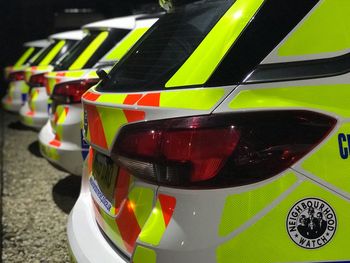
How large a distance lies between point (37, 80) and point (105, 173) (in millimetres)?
4422

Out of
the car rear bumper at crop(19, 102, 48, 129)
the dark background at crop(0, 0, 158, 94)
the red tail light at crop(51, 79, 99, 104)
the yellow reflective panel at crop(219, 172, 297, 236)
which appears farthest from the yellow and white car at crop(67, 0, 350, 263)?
the dark background at crop(0, 0, 158, 94)

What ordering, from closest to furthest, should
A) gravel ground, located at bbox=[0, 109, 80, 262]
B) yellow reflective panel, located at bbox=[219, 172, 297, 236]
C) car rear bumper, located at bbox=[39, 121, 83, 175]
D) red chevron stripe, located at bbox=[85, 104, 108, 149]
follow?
yellow reflective panel, located at bbox=[219, 172, 297, 236]
red chevron stripe, located at bbox=[85, 104, 108, 149]
gravel ground, located at bbox=[0, 109, 80, 262]
car rear bumper, located at bbox=[39, 121, 83, 175]

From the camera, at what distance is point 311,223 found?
4.75 ft

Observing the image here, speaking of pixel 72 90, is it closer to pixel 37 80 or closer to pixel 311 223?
pixel 37 80

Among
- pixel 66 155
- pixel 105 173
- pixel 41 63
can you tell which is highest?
pixel 41 63

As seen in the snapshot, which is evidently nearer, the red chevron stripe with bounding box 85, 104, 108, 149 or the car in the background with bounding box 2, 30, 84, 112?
the red chevron stripe with bounding box 85, 104, 108, 149

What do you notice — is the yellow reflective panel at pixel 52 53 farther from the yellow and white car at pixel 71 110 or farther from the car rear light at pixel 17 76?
the yellow and white car at pixel 71 110

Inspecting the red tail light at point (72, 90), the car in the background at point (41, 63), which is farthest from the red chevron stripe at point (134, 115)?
the car in the background at point (41, 63)

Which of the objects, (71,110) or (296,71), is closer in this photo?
(296,71)

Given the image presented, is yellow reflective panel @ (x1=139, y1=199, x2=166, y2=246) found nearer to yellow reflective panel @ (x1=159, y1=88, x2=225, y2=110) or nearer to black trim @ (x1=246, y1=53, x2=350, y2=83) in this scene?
yellow reflective panel @ (x1=159, y1=88, x2=225, y2=110)

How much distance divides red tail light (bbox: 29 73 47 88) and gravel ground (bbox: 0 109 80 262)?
0.99 meters

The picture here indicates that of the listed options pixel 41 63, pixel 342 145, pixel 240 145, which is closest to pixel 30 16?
pixel 41 63

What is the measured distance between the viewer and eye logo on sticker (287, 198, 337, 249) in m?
1.44

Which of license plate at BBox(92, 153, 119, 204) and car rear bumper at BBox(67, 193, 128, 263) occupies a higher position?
license plate at BBox(92, 153, 119, 204)
